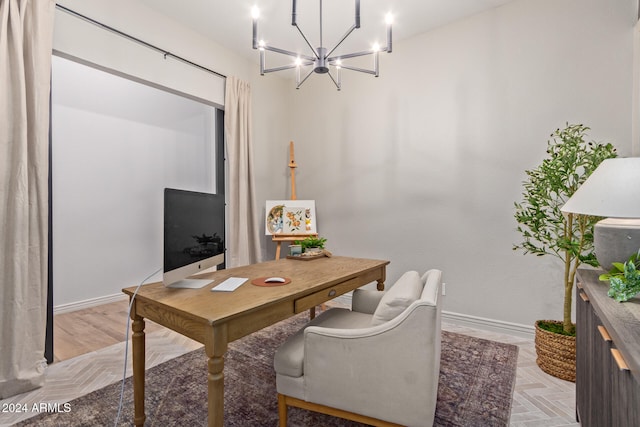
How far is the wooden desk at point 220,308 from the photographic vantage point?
1.23m

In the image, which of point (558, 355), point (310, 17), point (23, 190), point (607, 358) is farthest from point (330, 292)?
point (310, 17)

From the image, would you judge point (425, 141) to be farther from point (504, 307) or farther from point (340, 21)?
point (504, 307)

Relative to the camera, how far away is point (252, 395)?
6.40 ft

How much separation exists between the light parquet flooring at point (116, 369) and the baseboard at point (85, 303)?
17 centimetres

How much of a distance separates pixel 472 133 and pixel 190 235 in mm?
2634

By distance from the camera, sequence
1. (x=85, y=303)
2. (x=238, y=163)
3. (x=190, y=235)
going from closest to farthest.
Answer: (x=190, y=235)
(x=238, y=163)
(x=85, y=303)

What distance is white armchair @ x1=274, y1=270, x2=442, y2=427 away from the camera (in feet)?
4.26

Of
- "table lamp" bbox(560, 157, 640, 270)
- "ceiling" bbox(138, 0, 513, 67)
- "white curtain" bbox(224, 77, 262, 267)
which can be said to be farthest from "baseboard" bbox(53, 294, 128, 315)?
"table lamp" bbox(560, 157, 640, 270)

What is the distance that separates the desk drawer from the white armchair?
20cm

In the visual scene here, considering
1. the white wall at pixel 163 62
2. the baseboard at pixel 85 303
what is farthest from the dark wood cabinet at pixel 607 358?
the baseboard at pixel 85 303

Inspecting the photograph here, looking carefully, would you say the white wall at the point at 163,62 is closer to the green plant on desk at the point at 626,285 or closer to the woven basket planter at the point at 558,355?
the woven basket planter at the point at 558,355

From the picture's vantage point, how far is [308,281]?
5.98ft

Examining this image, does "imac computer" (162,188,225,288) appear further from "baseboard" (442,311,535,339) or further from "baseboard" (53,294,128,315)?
"baseboard" (53,294,128,315)

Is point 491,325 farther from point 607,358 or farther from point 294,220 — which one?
point 294,220
